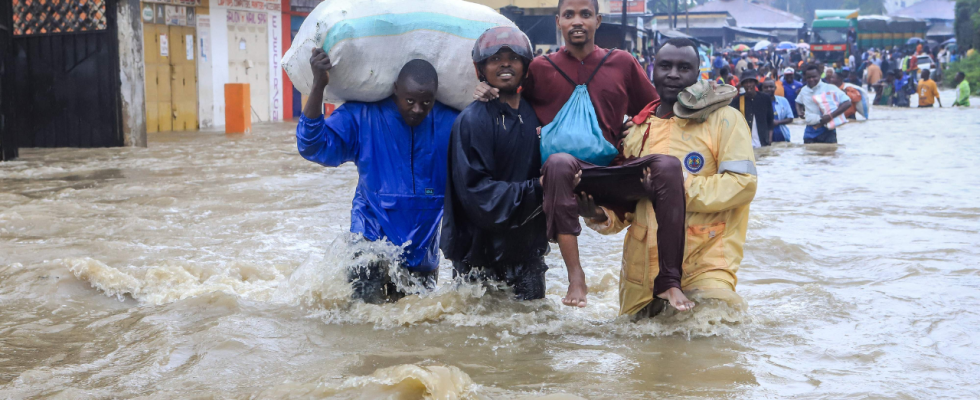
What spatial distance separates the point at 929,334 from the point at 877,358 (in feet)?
2.07

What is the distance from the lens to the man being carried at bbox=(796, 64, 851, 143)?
39.1ft

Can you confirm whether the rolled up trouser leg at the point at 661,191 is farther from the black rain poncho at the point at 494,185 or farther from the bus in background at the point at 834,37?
the bus in background at the point at 834,37

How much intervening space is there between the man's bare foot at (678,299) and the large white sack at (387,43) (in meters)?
1.27

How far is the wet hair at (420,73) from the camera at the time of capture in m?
3.93

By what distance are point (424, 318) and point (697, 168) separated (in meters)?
1.44

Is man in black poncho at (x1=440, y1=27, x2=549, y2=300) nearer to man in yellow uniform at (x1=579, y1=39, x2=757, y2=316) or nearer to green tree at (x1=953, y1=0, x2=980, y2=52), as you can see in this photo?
man in yellow uniform at (x1=579, y1=39, x2=757, y2=316)

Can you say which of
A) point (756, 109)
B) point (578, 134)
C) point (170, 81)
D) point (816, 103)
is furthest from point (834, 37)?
point (578, 134)

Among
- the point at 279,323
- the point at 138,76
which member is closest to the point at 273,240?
the point at 279,323

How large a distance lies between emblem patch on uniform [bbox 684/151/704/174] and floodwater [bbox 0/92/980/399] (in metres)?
0.61

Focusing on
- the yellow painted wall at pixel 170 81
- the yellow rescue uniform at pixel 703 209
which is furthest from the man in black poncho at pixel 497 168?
the yellow painted wall at pixel 170 81

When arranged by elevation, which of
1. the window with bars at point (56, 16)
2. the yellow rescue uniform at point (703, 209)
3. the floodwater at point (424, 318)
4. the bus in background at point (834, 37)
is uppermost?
the bus in background at point (834, 37)

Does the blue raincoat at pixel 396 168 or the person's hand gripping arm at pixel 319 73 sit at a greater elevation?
the person's hand gripping arm at pixel 319 73

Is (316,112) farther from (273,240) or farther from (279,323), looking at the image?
(273,240)

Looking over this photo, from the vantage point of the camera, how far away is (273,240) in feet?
23.1
